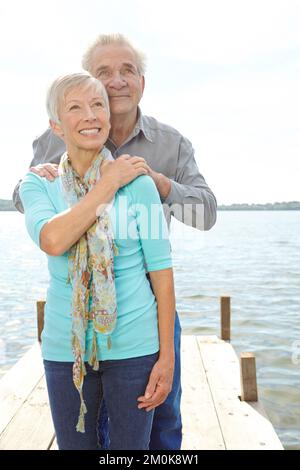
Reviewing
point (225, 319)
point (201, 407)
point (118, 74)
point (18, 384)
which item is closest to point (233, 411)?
point (201, 407)

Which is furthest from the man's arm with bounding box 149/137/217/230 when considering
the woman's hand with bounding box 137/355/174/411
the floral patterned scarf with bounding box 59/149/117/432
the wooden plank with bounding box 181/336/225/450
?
the wooden plank with bounding box 181/336/225/450

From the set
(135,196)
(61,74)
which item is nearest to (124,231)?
(135,196)

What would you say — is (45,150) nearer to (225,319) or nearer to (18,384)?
(18,384)

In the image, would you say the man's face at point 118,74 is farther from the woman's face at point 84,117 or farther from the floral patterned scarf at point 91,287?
the floral patterned scarf at point 91,287

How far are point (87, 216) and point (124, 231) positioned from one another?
160 millimetres

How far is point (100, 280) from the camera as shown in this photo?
218 centimetres

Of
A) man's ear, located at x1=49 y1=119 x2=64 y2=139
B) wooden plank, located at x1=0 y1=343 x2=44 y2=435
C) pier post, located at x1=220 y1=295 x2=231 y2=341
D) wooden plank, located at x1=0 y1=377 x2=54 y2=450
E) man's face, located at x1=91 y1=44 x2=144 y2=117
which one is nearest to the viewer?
man's ear, located at x1=49 y1=119 x2=64 y2=139

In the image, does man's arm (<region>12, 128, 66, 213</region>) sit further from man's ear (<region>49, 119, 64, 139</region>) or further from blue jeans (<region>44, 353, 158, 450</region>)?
blue jeans (<region>44, 353, 158, 450</region>)

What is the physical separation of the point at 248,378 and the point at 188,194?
271 cm

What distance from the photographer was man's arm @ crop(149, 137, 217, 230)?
2727 millimetres

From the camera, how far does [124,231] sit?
221cm

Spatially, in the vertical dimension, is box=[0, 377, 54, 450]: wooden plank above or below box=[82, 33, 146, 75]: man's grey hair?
below

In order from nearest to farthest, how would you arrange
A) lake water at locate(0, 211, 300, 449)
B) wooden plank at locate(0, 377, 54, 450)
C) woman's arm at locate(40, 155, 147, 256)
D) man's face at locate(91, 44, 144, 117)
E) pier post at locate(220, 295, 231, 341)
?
woman's arm at locate(40, 155, 147, 256), man's face at locate(91, 44, 144, 117), wooden plank at locate(0, 377, 54, 450), pier post at locate(220, 295, 231, 341), lake water at locate(0, 211, 300, 449)
